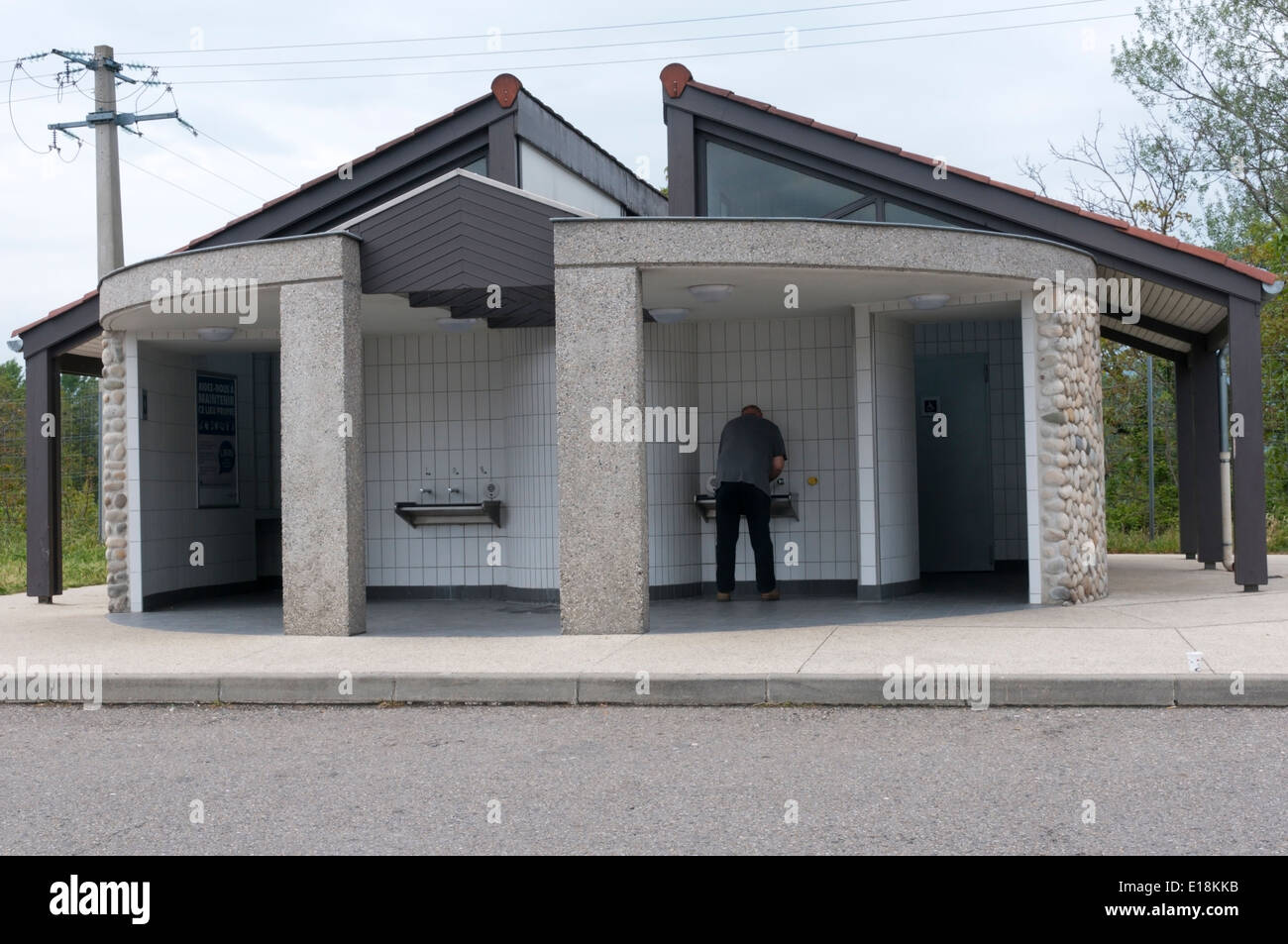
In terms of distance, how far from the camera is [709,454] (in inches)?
500

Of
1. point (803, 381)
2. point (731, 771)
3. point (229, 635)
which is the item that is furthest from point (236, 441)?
point (731, 771)

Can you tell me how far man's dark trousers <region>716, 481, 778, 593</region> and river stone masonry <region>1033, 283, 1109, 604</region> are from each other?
2.49m

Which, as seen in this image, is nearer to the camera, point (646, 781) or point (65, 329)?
point (646, 781)

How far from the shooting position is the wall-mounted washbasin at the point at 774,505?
1248 cm

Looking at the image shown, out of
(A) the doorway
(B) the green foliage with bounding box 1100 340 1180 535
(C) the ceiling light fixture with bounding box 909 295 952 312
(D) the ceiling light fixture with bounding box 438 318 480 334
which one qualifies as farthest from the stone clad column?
(B) the green foliage with bounding box 1100 340 1180 535

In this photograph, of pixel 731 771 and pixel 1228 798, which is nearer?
pixel 1228 798

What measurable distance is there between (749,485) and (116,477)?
623 cm

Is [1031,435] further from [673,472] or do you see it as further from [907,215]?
[673,472]

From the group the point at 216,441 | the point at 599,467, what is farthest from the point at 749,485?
the point at 216,441

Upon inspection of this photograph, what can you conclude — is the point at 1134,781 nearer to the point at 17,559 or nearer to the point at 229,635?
the point at 229,635

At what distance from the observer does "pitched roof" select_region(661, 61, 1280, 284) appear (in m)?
11.1

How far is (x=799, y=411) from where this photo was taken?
41.3 feet

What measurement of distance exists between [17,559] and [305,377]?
12.3 meters

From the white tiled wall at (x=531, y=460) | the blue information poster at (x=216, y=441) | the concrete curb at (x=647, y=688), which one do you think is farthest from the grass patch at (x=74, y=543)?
the concrete curb at (x=647, y=688)
